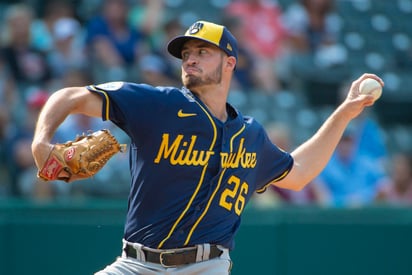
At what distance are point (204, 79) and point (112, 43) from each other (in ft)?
15.6

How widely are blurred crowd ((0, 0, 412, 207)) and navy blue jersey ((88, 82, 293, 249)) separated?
3.22 meters

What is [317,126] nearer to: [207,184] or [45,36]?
[45,36]

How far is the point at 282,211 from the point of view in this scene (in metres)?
7.18

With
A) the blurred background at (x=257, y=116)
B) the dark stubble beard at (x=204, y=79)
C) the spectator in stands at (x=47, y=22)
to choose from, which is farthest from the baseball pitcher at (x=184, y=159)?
the spectator in stands at (x=47, y=22)

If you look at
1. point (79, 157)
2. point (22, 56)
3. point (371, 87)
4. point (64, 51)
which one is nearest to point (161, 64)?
point (64, 51)

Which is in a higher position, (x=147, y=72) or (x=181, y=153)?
(x=147, y=72)

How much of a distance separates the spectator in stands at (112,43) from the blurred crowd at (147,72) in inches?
0.4

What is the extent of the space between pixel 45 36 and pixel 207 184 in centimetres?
498

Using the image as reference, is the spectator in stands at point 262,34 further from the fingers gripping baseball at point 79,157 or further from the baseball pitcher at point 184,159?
the fingers gripping baseball at point 79,157

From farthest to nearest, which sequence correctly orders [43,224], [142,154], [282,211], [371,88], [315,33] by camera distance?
1. [315,33]
2. [282,211]
3. [43,224]
4. [371,88]
5. [142,154]

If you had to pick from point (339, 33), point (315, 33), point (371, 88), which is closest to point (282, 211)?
point (371, 88)

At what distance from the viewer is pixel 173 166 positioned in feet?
14.0

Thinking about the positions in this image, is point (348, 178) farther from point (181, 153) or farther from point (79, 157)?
point (79, 157)

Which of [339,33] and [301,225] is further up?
[339,33]
